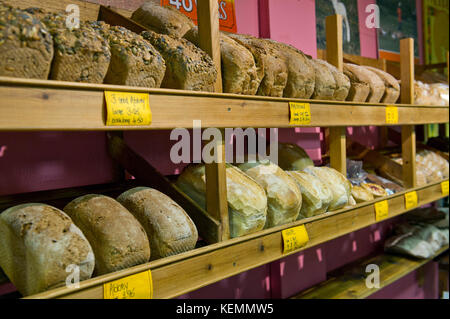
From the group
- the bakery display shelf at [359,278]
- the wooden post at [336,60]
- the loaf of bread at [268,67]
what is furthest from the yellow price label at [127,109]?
the bakery display shelf at [359,278]

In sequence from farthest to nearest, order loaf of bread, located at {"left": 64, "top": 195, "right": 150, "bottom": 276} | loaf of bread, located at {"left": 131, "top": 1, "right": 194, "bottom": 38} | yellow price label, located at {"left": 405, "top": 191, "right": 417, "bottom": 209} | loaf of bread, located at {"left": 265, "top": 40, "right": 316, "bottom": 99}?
yellow price label, located at {"left": 405, "top": 191, "right": 417, "bottom": 209} < loaf of bread, located at {"left": 265, "top": 40, "right": 316, "bottom": 99} < loaf of bread, located at {"left": 131, "top": 1, "right": 194, "bottom": 38} < loaf of bread, located at {"left": 64, "top": 195, "right": 150, "bottom": 276}

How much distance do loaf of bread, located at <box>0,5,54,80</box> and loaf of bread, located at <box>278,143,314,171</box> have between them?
1.25m

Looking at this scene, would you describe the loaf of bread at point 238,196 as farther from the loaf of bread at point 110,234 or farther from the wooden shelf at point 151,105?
the loaf of bread at point 110,234

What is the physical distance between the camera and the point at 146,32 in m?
1.23

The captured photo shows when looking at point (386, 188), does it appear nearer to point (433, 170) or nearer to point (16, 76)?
point (433, 170)

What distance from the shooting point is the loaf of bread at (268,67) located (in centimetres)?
145

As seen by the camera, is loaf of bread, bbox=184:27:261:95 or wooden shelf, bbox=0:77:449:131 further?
loaf of bread, bbox=184:27:261:95

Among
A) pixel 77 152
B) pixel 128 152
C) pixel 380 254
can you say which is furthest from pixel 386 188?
pixel 77 152

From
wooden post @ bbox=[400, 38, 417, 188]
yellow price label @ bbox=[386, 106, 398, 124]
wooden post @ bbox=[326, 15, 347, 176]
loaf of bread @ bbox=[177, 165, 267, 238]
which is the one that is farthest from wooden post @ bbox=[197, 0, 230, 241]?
wooden post @ bbox=[400, 38, 417, 188]

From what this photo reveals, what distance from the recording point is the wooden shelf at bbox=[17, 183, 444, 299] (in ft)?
3.08

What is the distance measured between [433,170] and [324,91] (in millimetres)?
1348

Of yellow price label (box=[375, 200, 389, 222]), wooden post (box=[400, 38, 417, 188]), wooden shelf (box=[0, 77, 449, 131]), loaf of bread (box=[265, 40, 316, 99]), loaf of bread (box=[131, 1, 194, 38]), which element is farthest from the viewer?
wooden post (box=[400, 38, 417, 188])

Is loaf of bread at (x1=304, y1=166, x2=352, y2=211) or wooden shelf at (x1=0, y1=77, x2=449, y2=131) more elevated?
wooden shelf at (x1=0, y1=77, x2=449, y2=131)

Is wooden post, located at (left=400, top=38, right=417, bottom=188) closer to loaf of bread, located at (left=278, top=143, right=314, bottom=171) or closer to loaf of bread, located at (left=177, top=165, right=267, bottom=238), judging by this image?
loaf of bread, located at (left=278, top=143, right=314, bottom=171)
